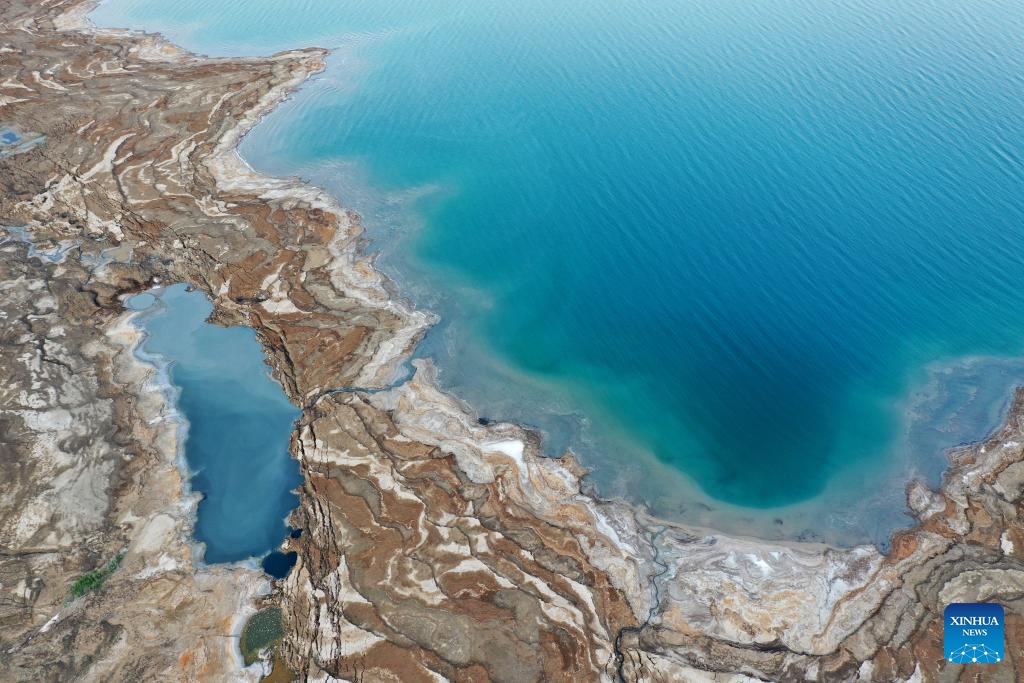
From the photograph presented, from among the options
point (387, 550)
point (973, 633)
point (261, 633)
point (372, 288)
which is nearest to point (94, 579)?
point (261, 633)

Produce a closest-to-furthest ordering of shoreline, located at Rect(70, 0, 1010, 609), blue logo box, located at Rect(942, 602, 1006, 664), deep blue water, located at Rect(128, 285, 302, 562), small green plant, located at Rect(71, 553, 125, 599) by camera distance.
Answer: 1. blue logo box, located at Rect(942, 602, 1006, 664)
2. small green plant, located at Rect(71, 553, 125, 599)
3. shoreline, located at Rect(70, 0, 1010, 609)
4. deep blue water, located at Rect(128, 285, 302, 562)

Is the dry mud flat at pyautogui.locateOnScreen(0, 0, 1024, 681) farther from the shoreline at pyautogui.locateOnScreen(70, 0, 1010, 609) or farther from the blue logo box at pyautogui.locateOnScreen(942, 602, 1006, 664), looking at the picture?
the blue logo box at pyautogui.locateOnScreen(942, 602, 1006, 664)

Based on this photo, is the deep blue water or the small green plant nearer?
the small green plant

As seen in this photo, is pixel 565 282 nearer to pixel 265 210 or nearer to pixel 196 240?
pixel 265 210

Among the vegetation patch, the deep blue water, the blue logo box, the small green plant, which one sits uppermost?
the blue logo box

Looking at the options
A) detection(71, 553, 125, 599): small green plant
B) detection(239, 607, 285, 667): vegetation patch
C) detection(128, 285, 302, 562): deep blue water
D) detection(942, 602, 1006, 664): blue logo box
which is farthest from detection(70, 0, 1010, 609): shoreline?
detection(71, 553, 125, 599): small green plant

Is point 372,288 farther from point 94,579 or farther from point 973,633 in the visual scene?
point 973,633
